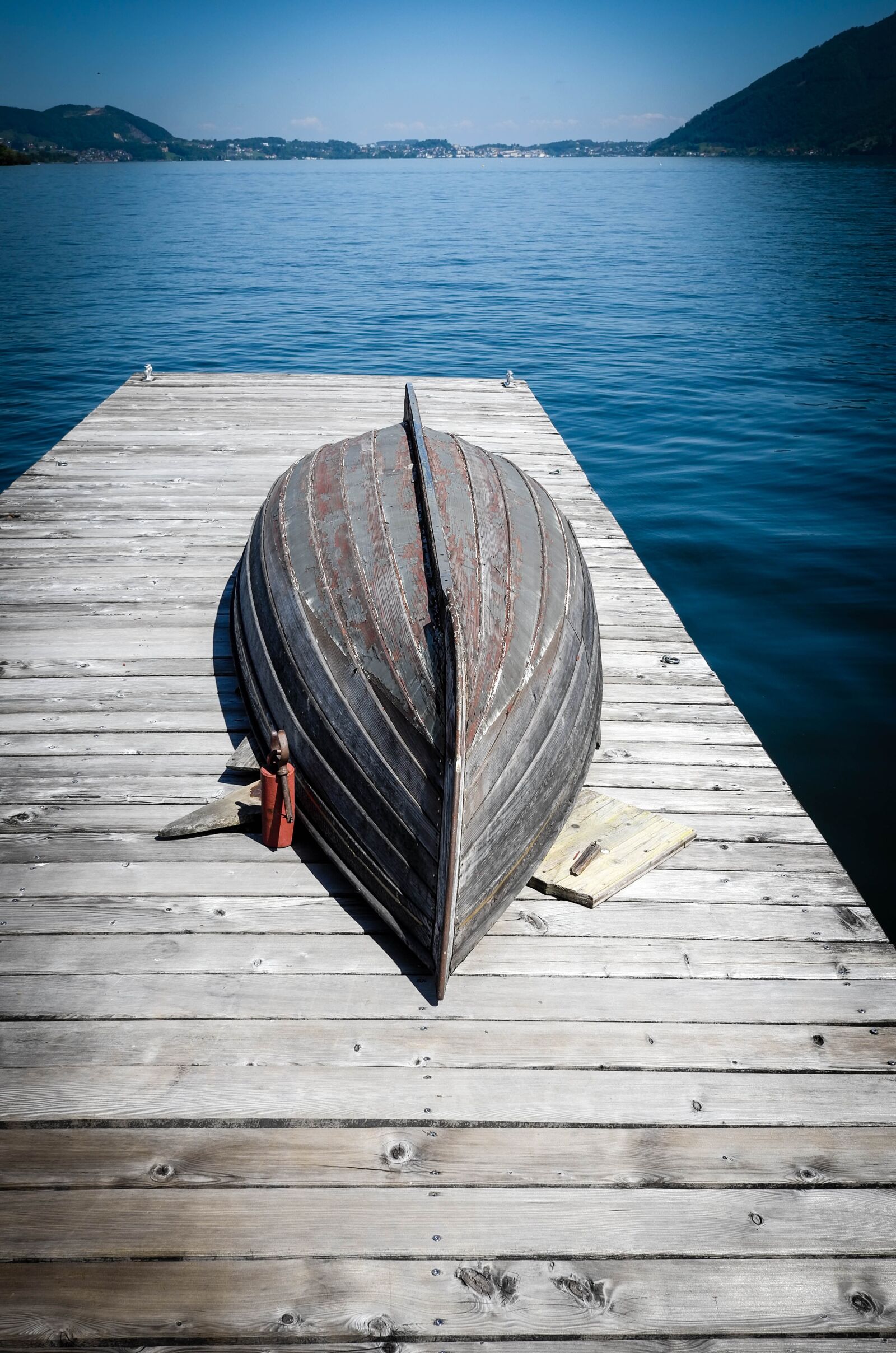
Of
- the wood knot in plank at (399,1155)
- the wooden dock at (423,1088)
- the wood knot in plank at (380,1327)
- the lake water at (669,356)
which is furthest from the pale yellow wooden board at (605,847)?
the lake water at (669,356)

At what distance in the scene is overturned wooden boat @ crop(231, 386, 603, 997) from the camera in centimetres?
274

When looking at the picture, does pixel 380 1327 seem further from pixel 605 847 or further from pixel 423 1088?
pixel 605 847

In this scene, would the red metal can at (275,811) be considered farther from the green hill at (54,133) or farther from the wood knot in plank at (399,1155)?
the green hill at (54,133)

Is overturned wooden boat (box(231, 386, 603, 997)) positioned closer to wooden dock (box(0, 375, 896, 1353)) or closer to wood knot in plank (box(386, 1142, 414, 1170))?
wooden dock (box(0, 375, 896, 1353))

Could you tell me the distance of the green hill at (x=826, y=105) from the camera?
330 ft

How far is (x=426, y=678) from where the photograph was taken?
2.87 meters

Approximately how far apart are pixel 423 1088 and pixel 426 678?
1.28m

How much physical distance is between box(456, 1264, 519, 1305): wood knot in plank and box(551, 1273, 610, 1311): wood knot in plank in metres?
0.11

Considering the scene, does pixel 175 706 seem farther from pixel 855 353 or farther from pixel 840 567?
pixel 855 353

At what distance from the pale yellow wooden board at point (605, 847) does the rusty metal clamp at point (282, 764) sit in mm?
1001

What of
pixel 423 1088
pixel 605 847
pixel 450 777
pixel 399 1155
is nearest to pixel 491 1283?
pixel 399 1155

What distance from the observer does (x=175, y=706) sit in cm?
431

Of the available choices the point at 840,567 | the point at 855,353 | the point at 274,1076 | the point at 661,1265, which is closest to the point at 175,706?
the point at 274,1076

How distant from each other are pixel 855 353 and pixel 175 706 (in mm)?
17383
